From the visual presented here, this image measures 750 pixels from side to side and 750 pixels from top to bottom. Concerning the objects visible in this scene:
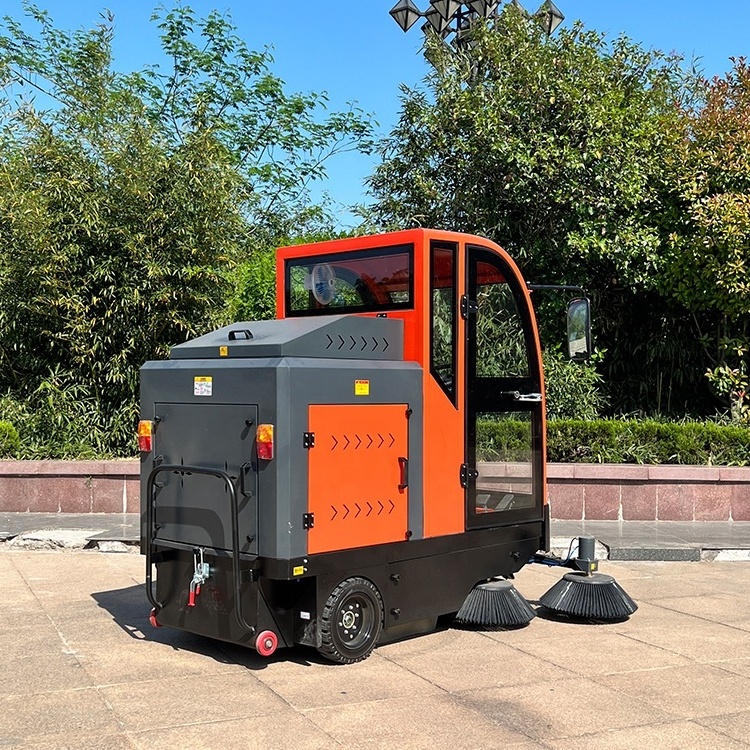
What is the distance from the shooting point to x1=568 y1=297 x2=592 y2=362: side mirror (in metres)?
6.39

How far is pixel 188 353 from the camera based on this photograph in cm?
578

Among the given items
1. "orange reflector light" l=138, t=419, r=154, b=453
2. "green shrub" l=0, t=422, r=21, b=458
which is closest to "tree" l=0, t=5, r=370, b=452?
"green shrub" l=0, t=422, r=21, b=458

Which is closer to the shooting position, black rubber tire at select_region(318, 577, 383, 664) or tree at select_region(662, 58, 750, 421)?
black rubber tire at select_region(318, 577, 383, 664)

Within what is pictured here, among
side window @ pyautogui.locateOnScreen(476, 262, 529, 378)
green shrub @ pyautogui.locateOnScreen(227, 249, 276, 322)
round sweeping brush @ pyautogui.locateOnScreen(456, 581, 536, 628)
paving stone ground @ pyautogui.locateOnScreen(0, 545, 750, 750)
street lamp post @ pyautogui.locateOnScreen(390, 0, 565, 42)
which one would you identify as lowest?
paving stone ground @ pyautogui.locateOnScreen(0, 545, 750, 750)

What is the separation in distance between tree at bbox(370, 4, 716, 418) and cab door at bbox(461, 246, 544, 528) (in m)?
5.94

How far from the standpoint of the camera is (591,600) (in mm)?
6363

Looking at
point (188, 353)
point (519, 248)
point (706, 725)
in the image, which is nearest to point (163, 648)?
point (188, 353)

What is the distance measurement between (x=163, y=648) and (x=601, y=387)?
867 cm

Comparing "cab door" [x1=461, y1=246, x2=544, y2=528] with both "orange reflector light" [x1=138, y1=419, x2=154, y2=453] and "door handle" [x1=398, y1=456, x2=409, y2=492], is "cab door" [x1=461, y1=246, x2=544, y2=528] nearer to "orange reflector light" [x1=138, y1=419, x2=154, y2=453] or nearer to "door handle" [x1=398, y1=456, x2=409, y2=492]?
"door handle" [x1=398, y1=456, x2=409, y2=492]

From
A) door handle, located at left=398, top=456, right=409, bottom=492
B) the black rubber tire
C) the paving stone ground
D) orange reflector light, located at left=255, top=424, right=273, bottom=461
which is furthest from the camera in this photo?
door handle, located at left=398, top=456, right=409, bottom=492

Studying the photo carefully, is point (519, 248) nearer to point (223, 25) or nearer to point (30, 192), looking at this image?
point (30, 192)

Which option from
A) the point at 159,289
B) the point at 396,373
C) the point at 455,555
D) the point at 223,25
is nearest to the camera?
the point at 396,373

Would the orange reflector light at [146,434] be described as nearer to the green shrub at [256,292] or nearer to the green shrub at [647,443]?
the green shrub at [647,443]

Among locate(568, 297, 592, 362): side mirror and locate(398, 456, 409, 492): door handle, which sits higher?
locate(568, 297, 592, 362): side mirror
